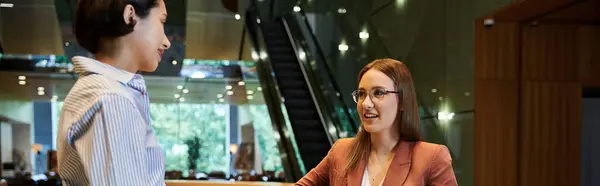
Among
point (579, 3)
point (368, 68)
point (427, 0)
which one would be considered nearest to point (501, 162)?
point (579, 3)

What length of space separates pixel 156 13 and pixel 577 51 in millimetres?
5106

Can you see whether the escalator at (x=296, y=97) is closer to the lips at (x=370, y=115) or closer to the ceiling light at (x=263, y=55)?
the ceiling light at (x=263, y=55)

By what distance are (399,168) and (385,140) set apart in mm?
126

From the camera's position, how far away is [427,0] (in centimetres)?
697

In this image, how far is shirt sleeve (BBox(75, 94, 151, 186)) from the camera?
2.79 ft

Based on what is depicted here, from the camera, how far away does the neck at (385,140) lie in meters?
1.72

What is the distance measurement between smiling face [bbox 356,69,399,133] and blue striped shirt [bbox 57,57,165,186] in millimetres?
870

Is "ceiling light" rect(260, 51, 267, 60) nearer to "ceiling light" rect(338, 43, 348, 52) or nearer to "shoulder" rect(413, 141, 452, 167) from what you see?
"ceiling light" rect(338, 43, 348, 52)

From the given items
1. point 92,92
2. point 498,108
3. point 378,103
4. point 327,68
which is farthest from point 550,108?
point 92,92

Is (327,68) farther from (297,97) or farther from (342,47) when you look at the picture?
(297,97)

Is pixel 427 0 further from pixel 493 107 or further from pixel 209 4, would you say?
pixel 209 4

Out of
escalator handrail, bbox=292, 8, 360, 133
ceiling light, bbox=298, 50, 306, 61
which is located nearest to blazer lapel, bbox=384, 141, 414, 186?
escalator handrail, bbox=292, 8, 360, 133

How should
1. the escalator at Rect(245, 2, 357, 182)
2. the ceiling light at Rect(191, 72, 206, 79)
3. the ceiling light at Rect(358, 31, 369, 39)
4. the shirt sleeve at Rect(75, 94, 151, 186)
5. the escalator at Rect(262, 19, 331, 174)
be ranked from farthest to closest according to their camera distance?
the ceiling light at Rect(191, 72, 206, 79) → the ceiling light at Rect(358, 31, 369, 39) → the escalator at Rect(262, 19, 331, 174) → the escalator at Rect(245, 2, 357, 182) → the shirt sleeve at Rect(75, 94, 151, 186)

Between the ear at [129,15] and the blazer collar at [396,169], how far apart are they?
97 cm
